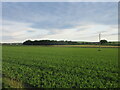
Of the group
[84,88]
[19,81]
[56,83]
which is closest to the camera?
[84,88]

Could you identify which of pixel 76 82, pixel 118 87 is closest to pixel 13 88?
pixel 76 82

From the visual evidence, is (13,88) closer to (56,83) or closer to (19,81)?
(19,81)

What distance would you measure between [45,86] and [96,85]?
333cm

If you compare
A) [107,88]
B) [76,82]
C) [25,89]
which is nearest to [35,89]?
[25,89]

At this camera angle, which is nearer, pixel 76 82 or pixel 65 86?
pixel 65 86

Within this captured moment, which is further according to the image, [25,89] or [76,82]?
[76,82]

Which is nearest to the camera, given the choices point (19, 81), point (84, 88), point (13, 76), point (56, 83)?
point (84, 88)

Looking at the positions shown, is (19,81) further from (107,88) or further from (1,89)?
(107,88)

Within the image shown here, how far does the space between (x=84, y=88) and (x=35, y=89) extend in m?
Result: 3.11

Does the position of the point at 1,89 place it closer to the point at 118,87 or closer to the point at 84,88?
the point at 84,88

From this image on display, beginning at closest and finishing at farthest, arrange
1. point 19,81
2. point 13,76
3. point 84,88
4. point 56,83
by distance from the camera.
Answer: point 84,88
point 56,83
point 19,81
point 13,76

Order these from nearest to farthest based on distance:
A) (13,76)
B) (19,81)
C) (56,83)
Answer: (56,83) → (19,81) → (13,76)

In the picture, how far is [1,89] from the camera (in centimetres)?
687

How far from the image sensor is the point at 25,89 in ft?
22.8
